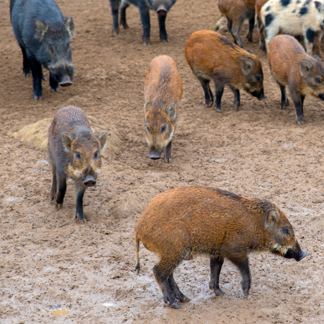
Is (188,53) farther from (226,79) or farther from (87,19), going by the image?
(87,19)

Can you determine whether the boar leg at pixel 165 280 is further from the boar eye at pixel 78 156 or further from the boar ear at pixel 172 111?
the boar ear at pixel 172 111

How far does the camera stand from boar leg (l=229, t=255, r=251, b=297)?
356 cm

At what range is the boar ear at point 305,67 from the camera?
23.1 feet

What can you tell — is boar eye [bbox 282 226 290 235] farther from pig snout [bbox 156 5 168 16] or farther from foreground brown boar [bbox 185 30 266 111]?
pig snout [bbox 156 5 168 16]

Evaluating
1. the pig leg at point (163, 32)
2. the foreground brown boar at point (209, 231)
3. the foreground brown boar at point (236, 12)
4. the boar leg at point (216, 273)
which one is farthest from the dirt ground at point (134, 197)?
the pig leg at point (163, 32)

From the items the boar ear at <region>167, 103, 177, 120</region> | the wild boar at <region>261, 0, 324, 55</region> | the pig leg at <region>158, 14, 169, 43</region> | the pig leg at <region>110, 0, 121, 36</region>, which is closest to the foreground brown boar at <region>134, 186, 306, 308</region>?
the boar ear at <region>167, 103, 177, 120</region>

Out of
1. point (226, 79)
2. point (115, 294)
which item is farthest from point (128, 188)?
point (226, 79)

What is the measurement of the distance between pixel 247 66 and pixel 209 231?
460cm

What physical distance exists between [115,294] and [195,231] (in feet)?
2.78

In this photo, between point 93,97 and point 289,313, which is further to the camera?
point 93,97

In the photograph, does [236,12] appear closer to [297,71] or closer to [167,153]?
[297,71]

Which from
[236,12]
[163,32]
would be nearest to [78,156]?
[236,12]

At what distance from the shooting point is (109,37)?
11.0 meters

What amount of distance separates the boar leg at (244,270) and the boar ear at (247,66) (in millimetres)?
4525
